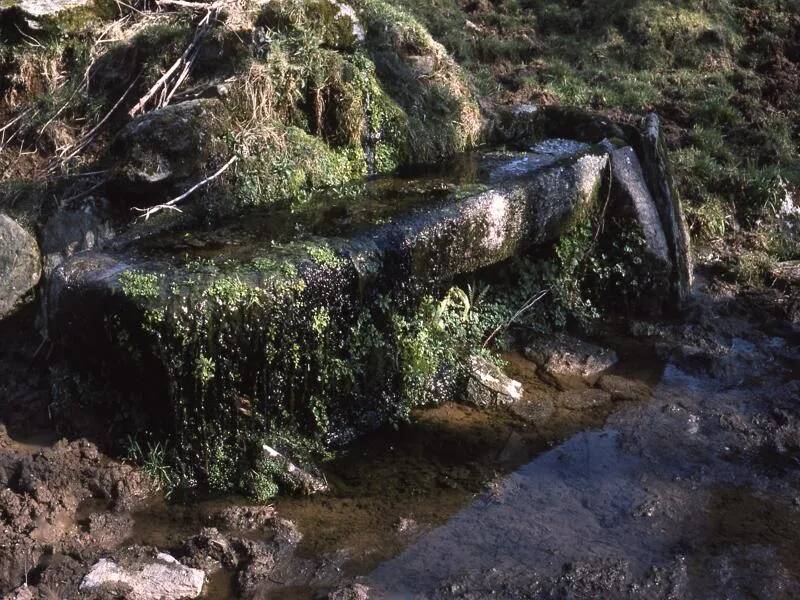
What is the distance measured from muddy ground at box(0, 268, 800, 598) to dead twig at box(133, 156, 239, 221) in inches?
46.6

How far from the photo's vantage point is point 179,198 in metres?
6.56

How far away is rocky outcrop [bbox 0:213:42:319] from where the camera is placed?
6.30 metres

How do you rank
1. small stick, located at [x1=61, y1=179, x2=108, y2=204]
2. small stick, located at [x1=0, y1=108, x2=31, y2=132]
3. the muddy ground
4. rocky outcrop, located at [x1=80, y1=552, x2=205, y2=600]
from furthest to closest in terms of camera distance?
small stick, located at [x1=0, y1=108, x2=31, y2=132] → small stick, located at [x1=61, y1=179, x2=108, y2=204] → the muddy ground → rocky outcrop, located at [x1=80, y1=552, x2=205, y2=600]

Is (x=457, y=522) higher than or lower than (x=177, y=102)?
lower

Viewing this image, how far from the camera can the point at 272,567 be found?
462 cm

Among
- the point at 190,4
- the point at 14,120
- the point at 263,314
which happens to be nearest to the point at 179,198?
the point at 263,314

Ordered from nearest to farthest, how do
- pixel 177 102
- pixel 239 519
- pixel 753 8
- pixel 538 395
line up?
pixel 239 519
pixel 538 395
pixel 177 102
pixel 753 8

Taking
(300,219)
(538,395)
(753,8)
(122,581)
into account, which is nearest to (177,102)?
(300,219)

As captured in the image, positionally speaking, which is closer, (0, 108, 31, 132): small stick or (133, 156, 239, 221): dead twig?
(133, 156, 239, 221): dead twig

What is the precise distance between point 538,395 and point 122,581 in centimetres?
318

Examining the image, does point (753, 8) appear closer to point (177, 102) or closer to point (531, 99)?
point (531, 99)

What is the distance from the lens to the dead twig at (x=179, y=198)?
642 cm

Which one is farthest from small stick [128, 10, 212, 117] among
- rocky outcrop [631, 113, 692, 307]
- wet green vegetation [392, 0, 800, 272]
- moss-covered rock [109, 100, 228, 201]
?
rocky outcrop [631, 113, 692, 307]

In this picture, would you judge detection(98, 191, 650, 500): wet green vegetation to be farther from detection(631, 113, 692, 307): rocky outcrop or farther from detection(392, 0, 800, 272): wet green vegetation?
detection(392, 0, 800, 272): wet green vegetation
